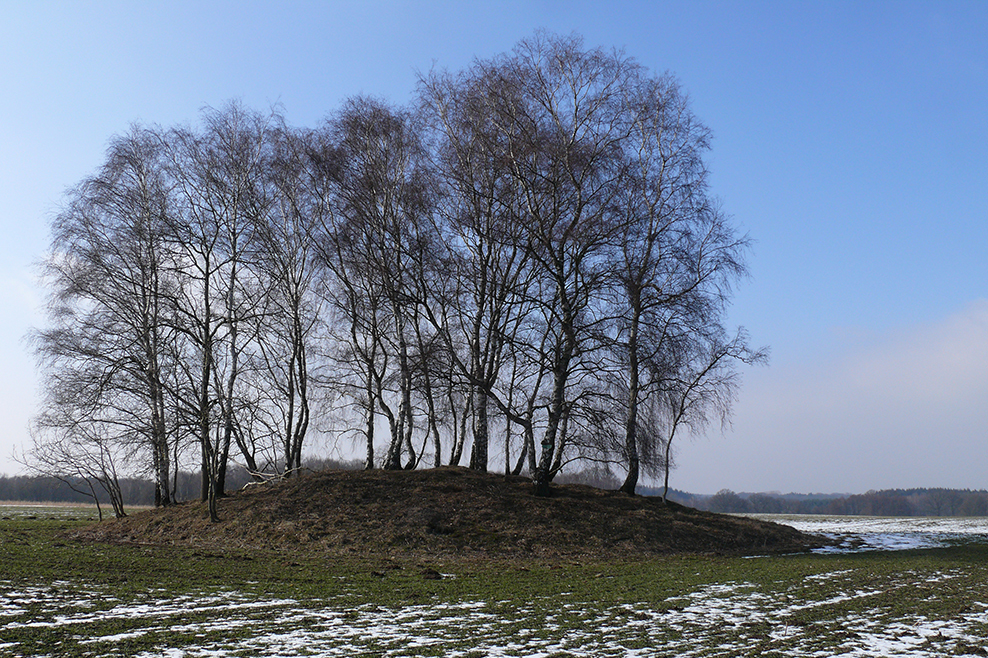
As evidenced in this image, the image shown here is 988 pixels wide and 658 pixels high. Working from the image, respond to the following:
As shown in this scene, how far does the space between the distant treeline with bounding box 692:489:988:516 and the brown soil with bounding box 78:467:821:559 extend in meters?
66.9

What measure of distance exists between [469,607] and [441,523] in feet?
26.8

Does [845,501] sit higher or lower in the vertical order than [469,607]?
lower

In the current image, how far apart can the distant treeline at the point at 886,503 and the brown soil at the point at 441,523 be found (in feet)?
220

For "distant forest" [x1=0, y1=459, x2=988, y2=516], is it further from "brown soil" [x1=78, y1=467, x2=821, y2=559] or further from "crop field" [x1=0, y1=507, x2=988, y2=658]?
"crop field" [x1=0, y1=507, x2=988, y2=658]

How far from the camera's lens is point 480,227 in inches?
839

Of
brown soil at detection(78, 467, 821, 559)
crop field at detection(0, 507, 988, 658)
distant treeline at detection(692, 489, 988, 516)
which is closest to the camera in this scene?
crop field at detection(0, 507, 988, 658)

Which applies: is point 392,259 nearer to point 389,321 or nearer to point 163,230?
point 389,321

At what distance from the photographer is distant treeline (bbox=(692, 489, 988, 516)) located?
83.0 meters

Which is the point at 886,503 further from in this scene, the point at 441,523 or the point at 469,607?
Answer: the point at 469,607

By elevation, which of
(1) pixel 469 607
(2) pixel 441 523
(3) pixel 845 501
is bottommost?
(3) pixel 845 501

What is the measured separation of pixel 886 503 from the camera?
8975cm

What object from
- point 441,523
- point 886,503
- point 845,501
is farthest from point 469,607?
point 845,501

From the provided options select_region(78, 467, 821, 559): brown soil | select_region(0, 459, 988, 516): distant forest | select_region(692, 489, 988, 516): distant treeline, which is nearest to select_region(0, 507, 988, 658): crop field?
select_region(78, 467, 821, 559): brown soil

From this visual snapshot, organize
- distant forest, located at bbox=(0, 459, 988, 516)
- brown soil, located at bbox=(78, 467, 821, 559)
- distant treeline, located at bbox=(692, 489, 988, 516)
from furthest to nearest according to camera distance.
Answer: distant treeline, located at bbox=(692, 489, 988, 516), distant forest, located at bbox=(0, 459, 988, 516), brown soil, located at bbox=(78, 467, 821, 559)
